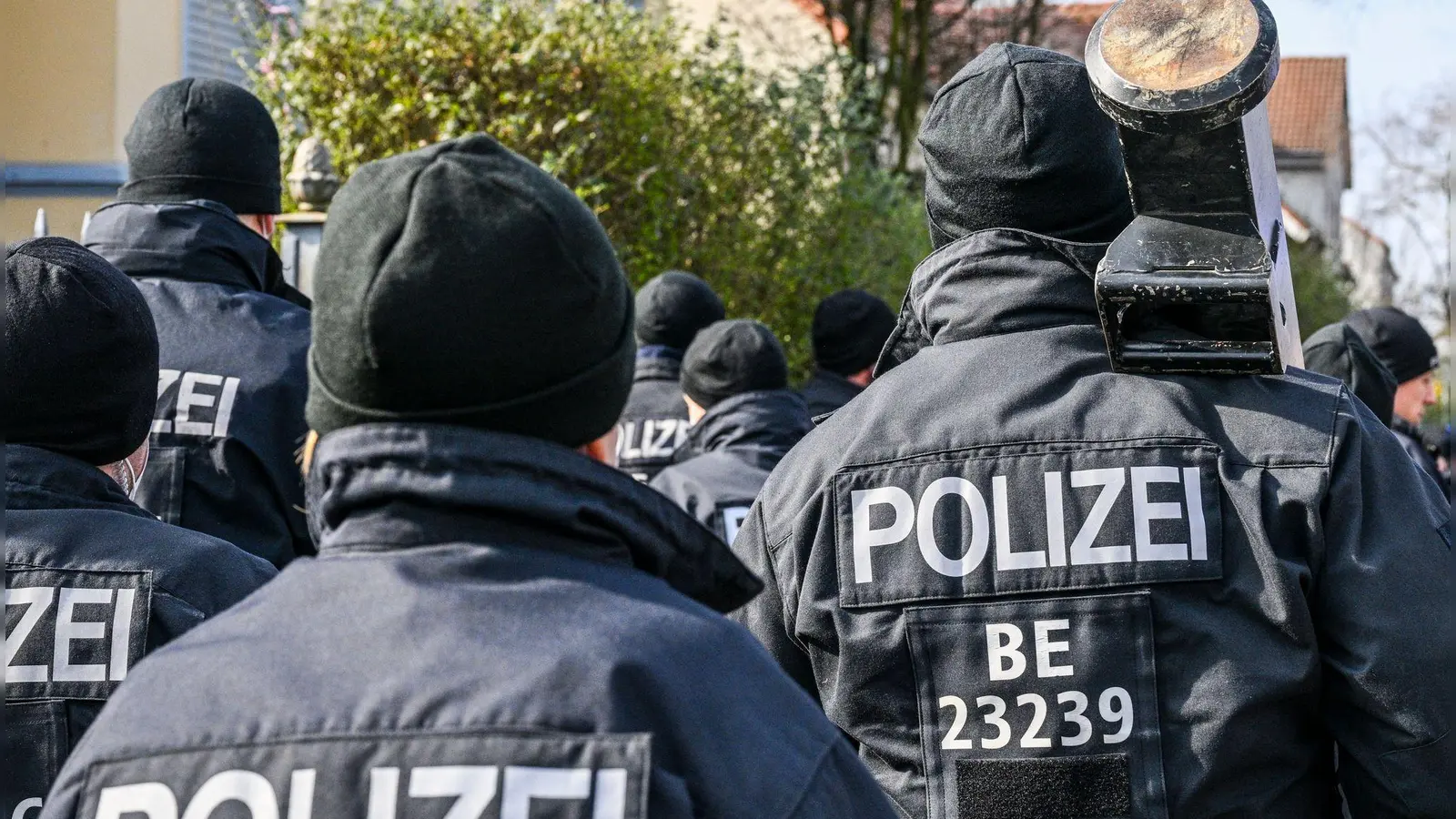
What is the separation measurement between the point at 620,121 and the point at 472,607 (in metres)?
7.48

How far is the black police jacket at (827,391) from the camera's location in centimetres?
670

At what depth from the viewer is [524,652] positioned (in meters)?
1.45

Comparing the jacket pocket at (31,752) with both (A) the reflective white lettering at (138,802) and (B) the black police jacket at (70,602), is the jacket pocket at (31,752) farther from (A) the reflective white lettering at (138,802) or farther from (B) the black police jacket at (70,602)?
(A) the reflective white lettering at (138,802)

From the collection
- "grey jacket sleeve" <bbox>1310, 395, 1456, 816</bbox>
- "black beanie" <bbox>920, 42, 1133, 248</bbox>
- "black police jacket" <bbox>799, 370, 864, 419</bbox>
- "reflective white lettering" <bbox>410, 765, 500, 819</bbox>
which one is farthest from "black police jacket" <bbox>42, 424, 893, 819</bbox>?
"black police jacket" <bbox>799, 370, 864, 419</bbox>

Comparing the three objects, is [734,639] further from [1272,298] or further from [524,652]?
[1272,298]

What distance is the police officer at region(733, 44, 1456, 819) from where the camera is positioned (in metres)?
2.21

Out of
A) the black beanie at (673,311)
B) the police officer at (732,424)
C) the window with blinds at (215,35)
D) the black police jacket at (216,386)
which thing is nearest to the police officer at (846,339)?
the black beanie at (673,311)

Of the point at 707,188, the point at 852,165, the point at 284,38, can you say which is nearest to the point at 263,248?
the point at 284,38

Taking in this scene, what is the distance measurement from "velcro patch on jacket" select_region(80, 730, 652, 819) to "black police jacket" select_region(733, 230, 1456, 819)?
1.02 metres

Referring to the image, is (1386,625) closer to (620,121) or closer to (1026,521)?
(1026,521)

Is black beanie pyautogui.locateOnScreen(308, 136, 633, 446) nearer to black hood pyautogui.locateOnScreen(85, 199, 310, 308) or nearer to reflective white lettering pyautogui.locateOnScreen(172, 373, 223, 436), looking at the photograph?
reflective white lettering pyautogui.locateOnScreen(172, 373, 223, 436)

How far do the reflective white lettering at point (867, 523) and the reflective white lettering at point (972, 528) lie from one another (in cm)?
2

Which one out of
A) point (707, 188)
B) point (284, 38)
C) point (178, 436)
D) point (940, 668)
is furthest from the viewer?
point (707, 188)

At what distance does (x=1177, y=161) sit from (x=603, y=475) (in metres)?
1.10
